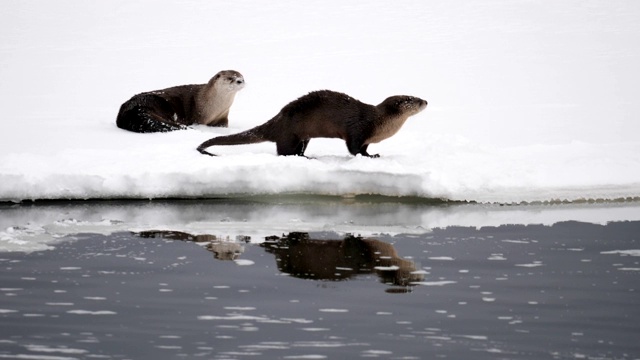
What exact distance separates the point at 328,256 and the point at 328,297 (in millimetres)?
787

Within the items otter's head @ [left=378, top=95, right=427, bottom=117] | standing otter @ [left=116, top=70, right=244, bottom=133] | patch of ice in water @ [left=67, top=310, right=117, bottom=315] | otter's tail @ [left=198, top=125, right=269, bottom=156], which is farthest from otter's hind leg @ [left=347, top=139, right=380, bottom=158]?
patch of ice in water @ [left=67, top=310, right=117, bottom=315]

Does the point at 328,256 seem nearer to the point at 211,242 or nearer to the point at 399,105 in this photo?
the point at 211,242

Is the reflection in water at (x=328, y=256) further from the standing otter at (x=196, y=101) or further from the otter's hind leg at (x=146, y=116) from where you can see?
the standing otter at (x=196, y=101)

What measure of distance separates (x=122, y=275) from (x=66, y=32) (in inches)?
Answer: 477

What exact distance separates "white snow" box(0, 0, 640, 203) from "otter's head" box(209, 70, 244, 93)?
0.29 metres

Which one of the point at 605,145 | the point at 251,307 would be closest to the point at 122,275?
the point at 251,307

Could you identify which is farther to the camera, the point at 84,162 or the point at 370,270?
the point at 84,162

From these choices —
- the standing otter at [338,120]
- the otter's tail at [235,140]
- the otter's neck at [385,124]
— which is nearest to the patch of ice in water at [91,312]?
the standing otter at [338,120]

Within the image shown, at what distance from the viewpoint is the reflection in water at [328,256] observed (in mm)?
4938

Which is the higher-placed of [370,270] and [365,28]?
[365,28]

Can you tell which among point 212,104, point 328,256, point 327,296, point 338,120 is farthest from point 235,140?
point 327,296

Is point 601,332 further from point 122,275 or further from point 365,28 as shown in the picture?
point 365,28

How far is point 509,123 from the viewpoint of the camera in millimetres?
10055

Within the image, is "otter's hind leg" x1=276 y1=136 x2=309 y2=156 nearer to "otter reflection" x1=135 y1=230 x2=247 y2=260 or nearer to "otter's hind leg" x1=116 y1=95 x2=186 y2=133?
"otter's hind leg" x1=116 y1=95 x2=186 y2=133
